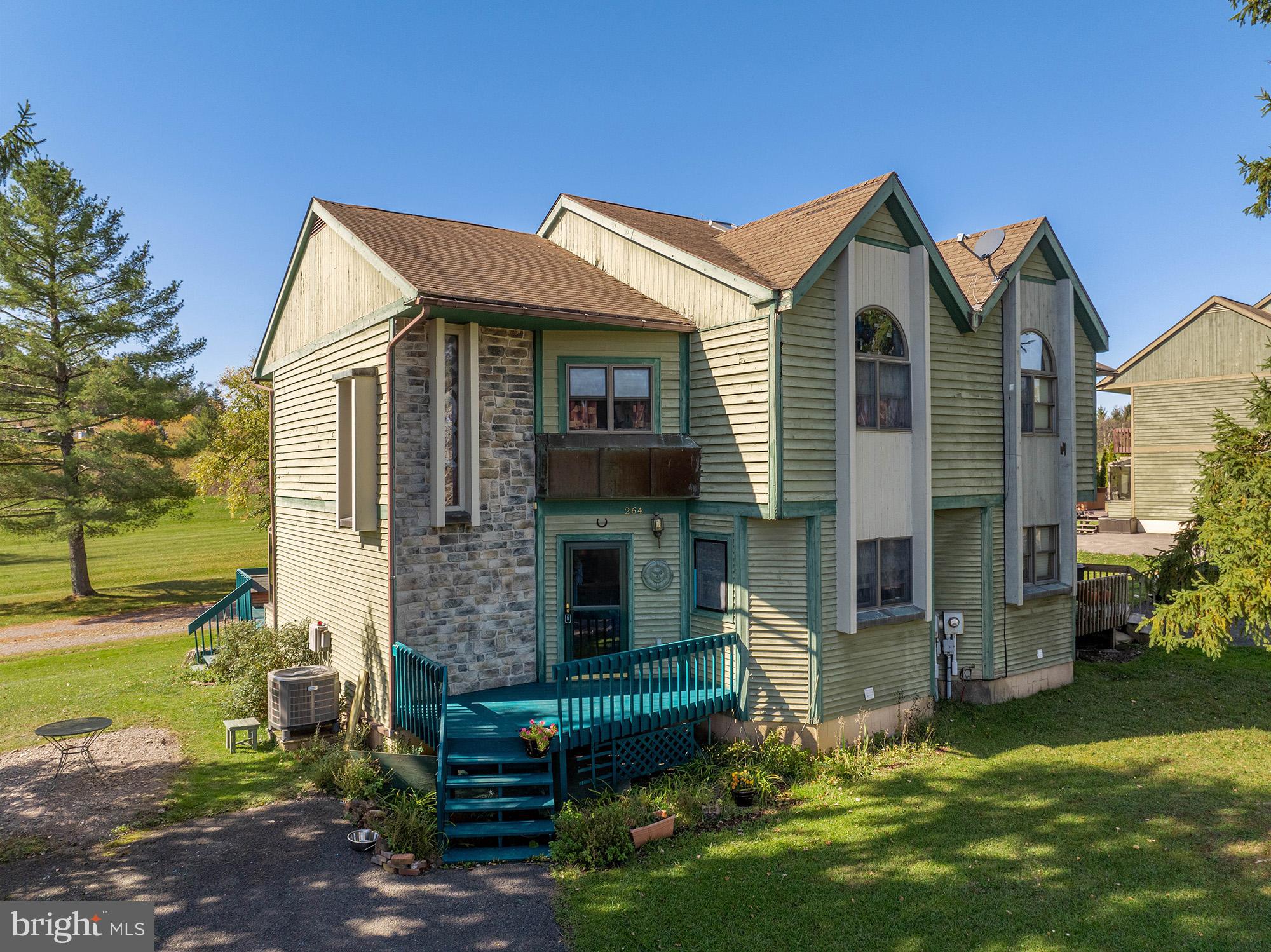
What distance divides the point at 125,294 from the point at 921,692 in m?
28.0

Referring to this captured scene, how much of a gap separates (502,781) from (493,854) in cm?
76

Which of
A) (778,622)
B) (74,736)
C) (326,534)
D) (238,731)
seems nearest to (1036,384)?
(778,622)

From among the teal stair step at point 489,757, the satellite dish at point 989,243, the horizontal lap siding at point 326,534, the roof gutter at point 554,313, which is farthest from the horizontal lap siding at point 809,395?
the horizontal lap siding at point 326,534

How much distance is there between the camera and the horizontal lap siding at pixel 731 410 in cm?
1020

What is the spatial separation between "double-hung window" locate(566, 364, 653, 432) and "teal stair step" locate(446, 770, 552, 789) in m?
4.95

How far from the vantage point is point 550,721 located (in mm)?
9164

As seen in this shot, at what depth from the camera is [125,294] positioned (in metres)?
25.7

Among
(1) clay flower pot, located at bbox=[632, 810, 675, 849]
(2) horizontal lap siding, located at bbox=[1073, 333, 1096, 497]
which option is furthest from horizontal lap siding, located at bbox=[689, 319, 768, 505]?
(2) horizontal lap siding, located at bbox=[1073, 333, 1096, 497]

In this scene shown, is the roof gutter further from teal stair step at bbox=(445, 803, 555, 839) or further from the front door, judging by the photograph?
teal stair step at bbox=(445, 803, 555, 839)

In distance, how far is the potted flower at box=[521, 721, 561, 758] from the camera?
8547 mm

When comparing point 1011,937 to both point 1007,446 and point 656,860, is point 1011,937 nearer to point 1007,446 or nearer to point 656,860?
point 656,860

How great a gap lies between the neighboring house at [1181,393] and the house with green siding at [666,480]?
2184cm

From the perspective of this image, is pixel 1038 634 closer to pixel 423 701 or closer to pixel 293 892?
pixel 423 701

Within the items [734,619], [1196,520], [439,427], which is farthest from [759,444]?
[1196,520]
